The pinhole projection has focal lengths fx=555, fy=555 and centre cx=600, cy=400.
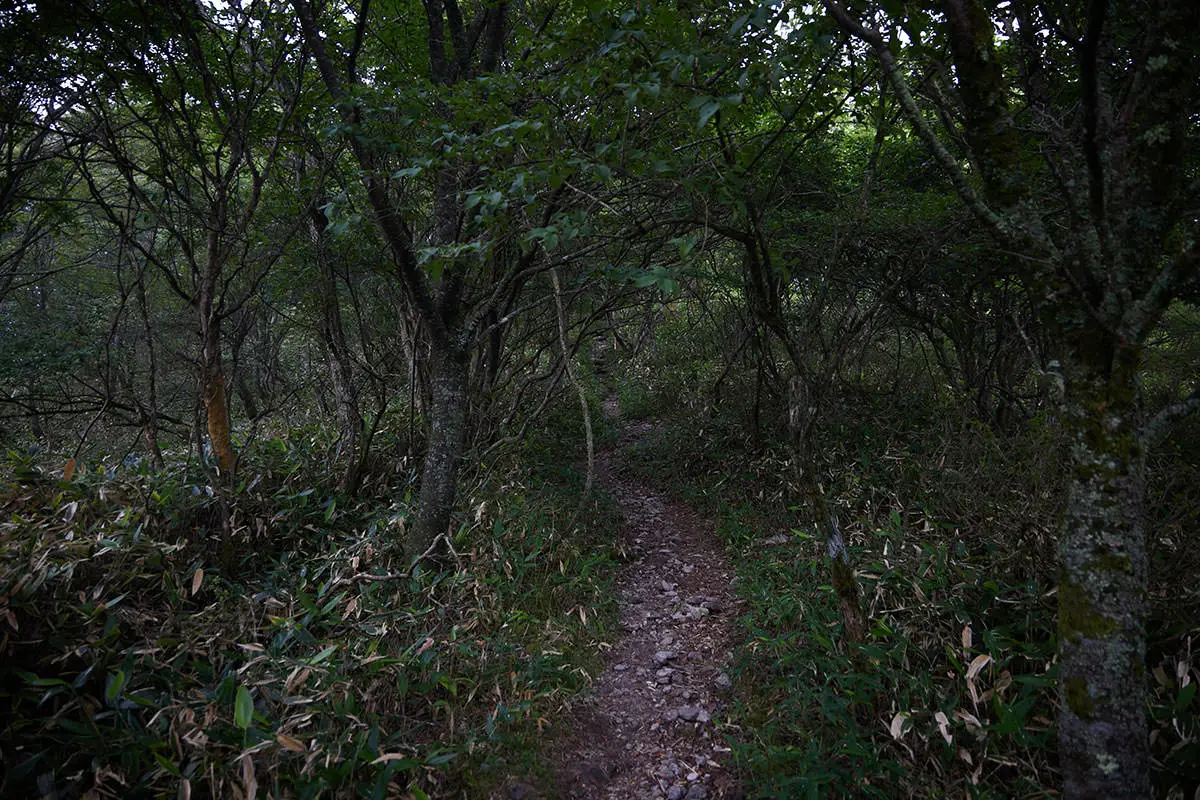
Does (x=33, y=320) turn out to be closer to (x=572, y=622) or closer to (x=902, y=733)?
(x=572, y=622)

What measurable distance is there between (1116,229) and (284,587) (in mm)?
4900

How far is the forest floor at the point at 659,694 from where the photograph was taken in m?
2.86

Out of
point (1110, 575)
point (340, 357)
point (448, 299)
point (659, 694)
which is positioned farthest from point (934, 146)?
point (340, 357)

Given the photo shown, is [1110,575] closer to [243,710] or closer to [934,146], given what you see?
[934,146]

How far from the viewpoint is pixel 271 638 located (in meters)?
3.39

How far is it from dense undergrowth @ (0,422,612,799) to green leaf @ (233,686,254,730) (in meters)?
0.02

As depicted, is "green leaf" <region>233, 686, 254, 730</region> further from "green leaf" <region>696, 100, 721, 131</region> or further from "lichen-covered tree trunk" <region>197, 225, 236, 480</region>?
"green leaf" <region>696, 100, 721, 131</region>

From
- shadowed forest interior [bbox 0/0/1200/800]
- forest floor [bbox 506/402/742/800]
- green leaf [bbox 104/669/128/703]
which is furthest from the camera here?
forest floor [bbox 506/402/742/800]

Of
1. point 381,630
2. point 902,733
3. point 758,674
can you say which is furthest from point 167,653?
point 902,733

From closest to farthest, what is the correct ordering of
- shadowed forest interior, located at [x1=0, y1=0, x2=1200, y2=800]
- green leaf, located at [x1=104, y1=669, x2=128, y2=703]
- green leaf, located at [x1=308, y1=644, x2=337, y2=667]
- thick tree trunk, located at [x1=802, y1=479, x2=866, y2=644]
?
1. shadowed forest interior, located at [x1=0, y1=0, x2=1200, y2=800]
2. green leaf, located at [x1=104, y1=669, x2=128, y2=703]
3. green leaf, located at [x1=308, y1=644, x2=337, y2=667]
4. thick tree trunk, located at [x1=802, y1=479, x2=866, y2=644]

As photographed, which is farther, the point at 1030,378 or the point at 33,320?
the point at 33,320

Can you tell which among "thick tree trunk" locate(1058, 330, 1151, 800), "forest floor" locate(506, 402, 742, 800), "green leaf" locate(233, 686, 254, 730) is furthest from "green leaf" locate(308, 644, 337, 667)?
"thick tree trunk" locate(1058, 330, 1151, 800)

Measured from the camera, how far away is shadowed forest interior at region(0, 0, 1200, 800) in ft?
6.18

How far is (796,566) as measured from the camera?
429 cm
